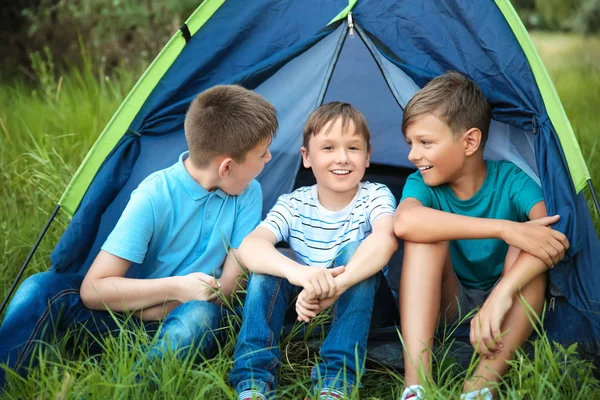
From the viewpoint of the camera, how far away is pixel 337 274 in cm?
202

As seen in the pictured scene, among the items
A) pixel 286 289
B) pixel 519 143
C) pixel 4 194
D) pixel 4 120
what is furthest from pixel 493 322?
pixel 4 120

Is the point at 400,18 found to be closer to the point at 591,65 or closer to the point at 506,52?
the point at 506,52

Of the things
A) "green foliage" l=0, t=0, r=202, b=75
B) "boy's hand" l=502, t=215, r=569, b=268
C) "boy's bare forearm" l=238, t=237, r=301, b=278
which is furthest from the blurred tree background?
"boy's hand" l=502, t=215, r=569, b=268

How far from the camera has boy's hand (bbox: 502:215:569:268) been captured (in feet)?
6.56

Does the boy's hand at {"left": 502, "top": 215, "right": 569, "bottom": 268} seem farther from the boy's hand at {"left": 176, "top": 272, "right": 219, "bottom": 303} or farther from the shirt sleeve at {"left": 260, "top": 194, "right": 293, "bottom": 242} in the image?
the boy's hand at {"left": 176, "top": 272, "right": 219, "bottom": 303}

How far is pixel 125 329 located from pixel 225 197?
53cm

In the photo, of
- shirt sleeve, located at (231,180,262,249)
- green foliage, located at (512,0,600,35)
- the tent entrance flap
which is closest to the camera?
shirt sleeve, located at (231,180,262,249)

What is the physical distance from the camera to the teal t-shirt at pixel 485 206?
2266 mm

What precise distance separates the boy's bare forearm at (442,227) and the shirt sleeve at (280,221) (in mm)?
385

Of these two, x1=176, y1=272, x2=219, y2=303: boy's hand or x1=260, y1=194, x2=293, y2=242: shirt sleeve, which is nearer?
x1=176, y1=272, x2=219, y2=303: boy's hand

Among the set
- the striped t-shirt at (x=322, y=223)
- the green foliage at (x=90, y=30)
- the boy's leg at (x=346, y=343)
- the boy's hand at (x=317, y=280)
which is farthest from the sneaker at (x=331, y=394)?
the green foliage at (x=90, y=30)

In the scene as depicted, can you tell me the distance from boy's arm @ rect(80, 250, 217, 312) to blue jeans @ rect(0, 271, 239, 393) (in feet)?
0.18

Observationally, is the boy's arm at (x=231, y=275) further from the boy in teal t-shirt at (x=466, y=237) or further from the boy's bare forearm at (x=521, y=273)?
the boy's bare forearm at (x=521, y=273)

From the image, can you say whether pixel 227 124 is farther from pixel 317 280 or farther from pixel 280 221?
pixel 317 280
